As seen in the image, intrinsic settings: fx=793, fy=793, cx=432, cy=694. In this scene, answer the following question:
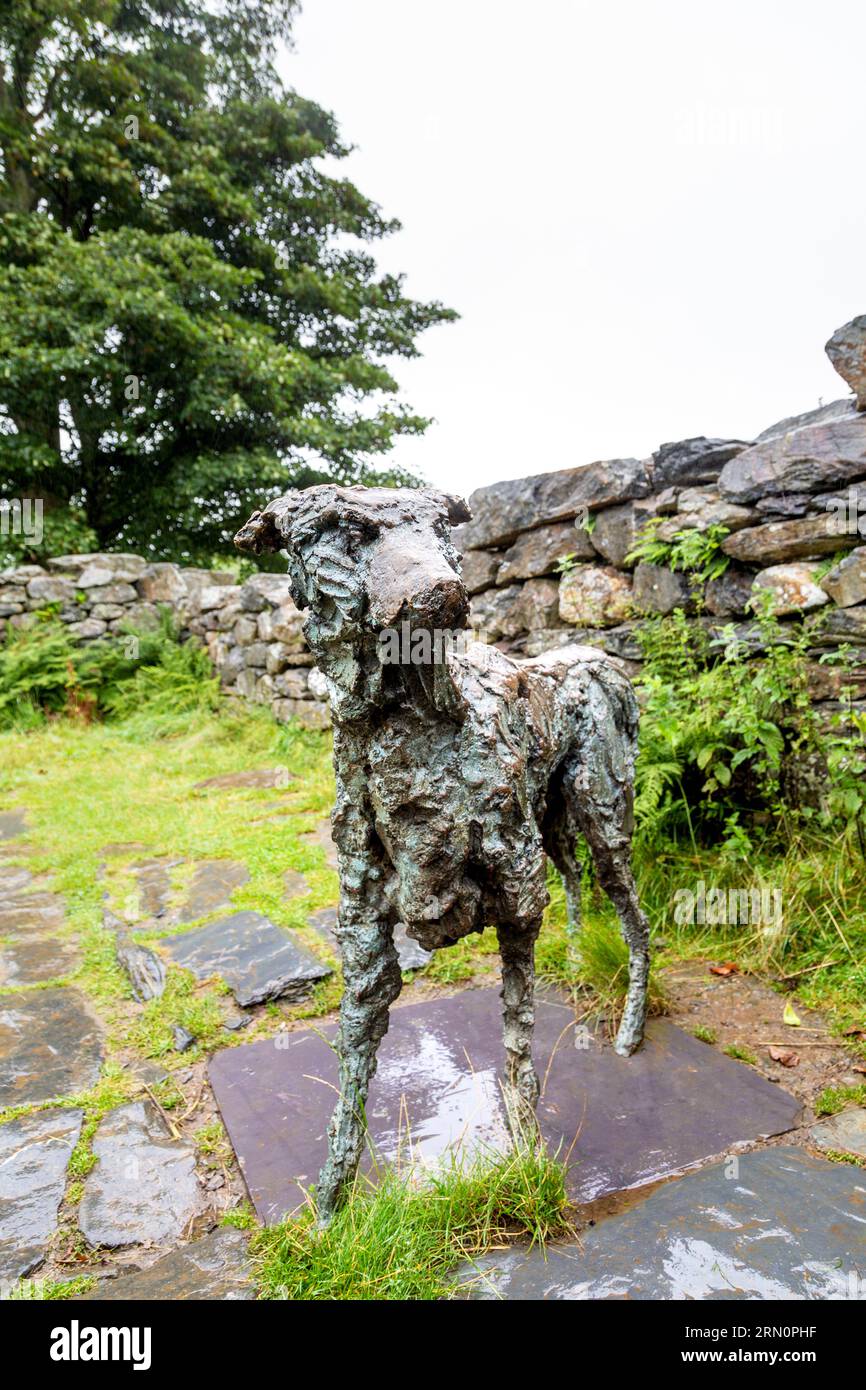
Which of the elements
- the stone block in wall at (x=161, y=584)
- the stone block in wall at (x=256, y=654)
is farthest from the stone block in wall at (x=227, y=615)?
the stone block in wall at (x=161, y=584)

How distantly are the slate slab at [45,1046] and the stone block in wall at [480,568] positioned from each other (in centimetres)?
329

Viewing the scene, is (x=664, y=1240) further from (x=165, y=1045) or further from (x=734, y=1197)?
(x=165, y=1045)

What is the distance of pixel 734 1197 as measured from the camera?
6.30 ft

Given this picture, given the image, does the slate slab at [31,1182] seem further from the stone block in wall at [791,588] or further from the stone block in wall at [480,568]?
the stone block in wall at [480,568]

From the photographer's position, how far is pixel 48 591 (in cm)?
964

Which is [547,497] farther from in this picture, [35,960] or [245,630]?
[245,630]

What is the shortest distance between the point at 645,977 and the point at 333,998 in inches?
49.2

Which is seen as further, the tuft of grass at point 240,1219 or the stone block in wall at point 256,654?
the stone block in wall at point 256,654

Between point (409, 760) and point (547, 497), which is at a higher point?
point (547, 497)

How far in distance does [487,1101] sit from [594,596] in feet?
9.37

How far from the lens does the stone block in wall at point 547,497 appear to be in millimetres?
4355

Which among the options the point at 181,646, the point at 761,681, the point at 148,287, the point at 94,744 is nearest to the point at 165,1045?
the point at 761,681

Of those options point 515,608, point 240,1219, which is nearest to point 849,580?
point 515,608

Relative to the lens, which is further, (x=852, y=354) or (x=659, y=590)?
(x=659, y=590)
